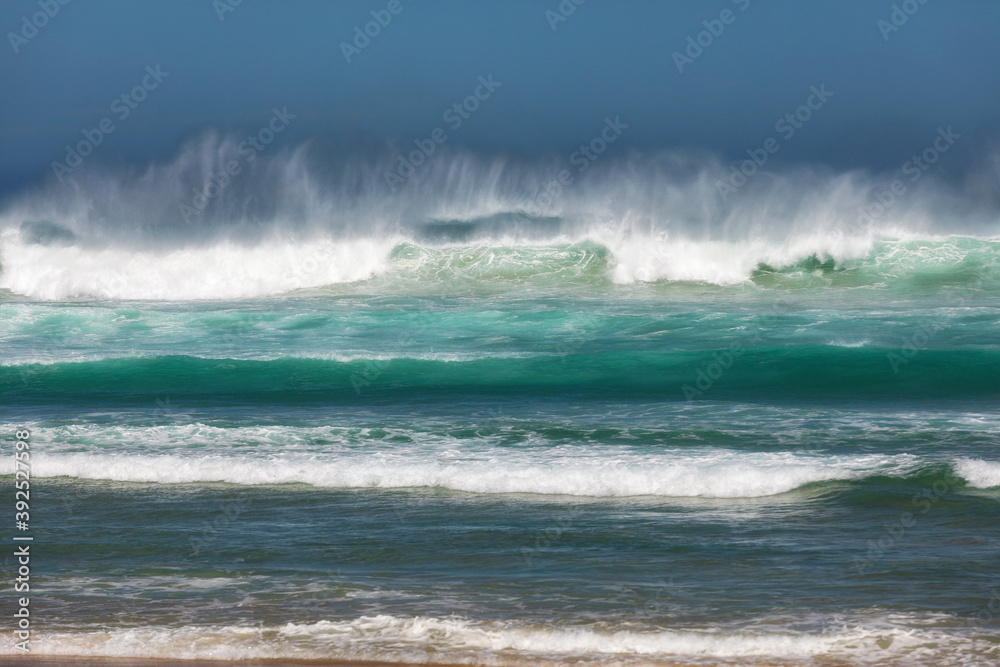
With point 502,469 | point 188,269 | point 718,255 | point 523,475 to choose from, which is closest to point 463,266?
point 718,255

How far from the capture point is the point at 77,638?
16.6 feet

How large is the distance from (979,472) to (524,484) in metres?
3.39

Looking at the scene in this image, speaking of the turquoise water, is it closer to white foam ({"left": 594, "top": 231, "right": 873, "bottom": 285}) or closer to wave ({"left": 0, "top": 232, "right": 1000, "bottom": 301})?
wave ({"left": 0, "top": 232, "right": 1000, "bottom": 301})

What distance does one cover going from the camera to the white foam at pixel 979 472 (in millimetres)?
7461

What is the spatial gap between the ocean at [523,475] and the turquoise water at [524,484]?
0.03 m

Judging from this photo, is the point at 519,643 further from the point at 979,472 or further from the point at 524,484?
the point at 979,472

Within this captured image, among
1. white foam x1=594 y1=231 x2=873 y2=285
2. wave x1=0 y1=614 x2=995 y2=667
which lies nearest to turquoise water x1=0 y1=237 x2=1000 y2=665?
wave x1=0 y1=614 x2=995 y2=667

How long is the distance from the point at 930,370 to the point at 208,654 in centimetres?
1049

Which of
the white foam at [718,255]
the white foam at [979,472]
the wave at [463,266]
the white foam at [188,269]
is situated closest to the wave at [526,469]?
the white foam at [979,472]

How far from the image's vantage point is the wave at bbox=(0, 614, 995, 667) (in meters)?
4.65

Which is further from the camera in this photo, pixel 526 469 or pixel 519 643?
pixel 526 469

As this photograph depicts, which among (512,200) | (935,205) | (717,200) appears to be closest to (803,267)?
(717,200)

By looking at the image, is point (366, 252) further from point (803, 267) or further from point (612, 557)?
point (612, 557)

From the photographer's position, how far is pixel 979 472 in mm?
7586
